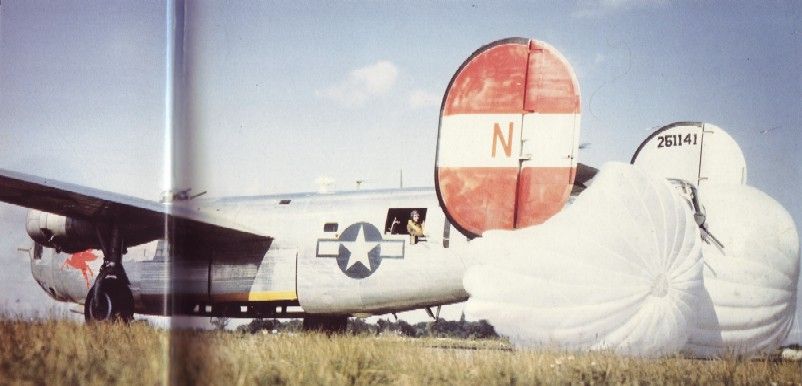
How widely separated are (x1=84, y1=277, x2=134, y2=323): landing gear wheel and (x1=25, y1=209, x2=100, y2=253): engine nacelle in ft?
2.20

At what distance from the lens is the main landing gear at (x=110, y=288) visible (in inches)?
414

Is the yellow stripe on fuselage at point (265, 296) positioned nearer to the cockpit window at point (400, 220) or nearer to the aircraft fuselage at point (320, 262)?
the aircraft fuselage at point (320, 262)

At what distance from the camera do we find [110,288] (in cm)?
1077

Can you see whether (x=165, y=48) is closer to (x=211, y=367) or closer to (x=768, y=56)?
(x=211, y=367)

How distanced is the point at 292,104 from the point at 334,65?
0.58 m

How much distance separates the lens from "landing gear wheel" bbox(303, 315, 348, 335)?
10172 millimetres

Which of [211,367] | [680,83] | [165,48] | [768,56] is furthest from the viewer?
[680,83]

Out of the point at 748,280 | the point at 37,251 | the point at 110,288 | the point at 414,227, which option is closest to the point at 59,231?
the point at 37,251

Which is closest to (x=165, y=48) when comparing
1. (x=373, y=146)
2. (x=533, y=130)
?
(x=373, y=146)

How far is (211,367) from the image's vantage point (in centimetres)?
630

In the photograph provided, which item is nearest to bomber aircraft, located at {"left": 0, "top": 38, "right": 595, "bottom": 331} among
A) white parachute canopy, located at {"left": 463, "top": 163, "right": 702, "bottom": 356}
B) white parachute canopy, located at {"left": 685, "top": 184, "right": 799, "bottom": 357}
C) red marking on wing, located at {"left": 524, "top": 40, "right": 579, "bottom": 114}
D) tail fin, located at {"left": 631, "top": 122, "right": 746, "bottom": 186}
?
red marking on wing, located at {"left": 524, "top": 40, "right": 579, "bottom": 114}

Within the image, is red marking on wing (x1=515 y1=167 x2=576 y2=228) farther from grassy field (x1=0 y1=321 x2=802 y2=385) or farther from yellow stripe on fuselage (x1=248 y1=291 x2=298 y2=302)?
yellow stripe on fuselage (x1=248 y1=291 x2=298 y2=302)

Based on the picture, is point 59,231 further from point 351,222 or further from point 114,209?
point 351,222

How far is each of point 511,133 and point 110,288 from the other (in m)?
5.82
